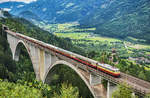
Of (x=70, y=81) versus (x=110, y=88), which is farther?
(x=70, y=81)

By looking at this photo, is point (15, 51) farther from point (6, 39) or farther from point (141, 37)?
point (141, 37)

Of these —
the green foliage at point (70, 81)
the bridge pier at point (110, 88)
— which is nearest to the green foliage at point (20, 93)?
the bridge pier at point (110, 88)

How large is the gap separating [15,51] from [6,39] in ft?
41.7

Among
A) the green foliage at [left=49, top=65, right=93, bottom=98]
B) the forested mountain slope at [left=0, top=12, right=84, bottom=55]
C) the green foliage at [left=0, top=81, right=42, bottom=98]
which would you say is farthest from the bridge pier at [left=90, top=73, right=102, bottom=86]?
the forested mountain slope at [left=0, top=12, right=84, bottom=55]

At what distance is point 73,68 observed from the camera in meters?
29.9

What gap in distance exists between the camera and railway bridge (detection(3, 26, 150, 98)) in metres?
21.6

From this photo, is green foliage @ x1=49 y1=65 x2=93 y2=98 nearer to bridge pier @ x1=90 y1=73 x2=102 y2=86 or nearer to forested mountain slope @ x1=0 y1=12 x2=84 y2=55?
bridge pier @ x1=90 y1=73 x2=102 y2=86

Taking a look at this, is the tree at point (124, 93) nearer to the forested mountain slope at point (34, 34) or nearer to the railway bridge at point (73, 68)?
the railway bridge at point (73, 68)

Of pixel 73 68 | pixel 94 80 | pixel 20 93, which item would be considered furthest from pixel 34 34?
pixel 20 93

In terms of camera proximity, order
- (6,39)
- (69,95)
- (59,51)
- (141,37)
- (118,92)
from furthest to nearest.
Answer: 1. (141,37)
2. (6,39)
3. (59,51)
4. (118,92)
5. (69,95)

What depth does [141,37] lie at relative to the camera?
197250mm

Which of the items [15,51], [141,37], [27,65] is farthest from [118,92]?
[141,37]

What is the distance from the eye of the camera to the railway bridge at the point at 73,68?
21594 mm

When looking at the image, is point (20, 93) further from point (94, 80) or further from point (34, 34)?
point (34, 34)
